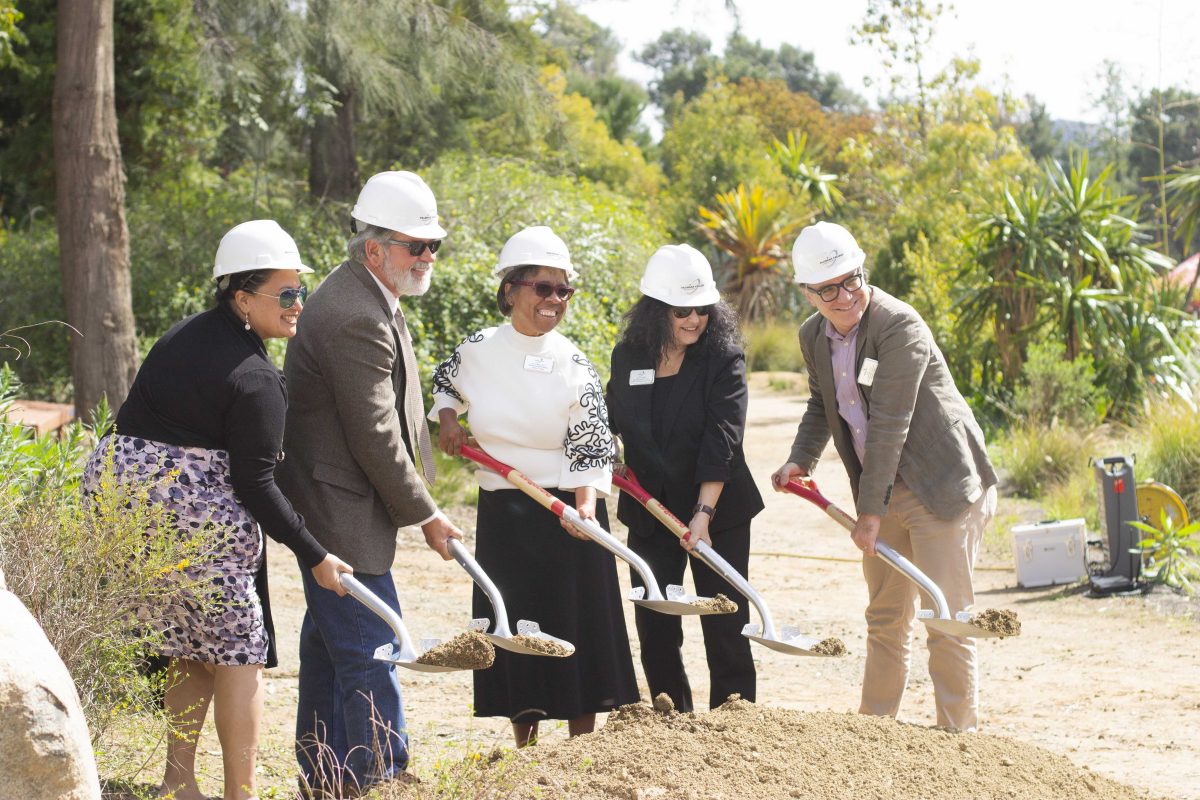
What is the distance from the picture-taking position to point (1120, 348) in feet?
39.7

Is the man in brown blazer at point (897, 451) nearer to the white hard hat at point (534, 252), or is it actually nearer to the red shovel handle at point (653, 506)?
the red shovel handle at point (653, 506)

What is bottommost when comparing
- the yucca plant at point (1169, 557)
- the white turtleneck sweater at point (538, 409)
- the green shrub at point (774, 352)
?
the yucca plant at point (1169, 557)

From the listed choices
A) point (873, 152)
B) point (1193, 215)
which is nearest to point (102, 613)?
point (1193, 215)

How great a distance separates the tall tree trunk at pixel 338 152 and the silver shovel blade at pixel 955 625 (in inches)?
438

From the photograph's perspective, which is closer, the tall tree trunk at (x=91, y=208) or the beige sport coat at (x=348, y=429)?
the beige sport coat at (x=348, y=429)

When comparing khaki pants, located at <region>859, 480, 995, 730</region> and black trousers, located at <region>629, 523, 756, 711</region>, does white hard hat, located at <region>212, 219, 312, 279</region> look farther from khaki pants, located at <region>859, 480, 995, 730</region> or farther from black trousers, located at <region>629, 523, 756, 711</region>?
khaki pants, located at <region>859, 480, 995, 730</region>

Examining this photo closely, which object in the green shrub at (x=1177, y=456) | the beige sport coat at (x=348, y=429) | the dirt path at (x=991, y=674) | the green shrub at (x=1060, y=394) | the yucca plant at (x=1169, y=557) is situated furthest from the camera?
the green shrub at (x=1060, y=394)

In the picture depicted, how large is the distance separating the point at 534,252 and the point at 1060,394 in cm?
833

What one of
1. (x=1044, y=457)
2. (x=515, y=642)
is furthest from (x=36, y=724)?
(x=1044, y=457)

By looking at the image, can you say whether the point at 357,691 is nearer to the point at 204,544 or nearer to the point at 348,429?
the point at 204,544

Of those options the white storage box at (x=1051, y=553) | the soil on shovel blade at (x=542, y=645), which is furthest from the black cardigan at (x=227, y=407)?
the white storage box at (x=1051, y=553)

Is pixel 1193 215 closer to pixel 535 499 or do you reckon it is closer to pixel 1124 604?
pixel 1124 604

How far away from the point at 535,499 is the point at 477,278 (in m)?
7.43

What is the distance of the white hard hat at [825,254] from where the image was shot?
175 inches
